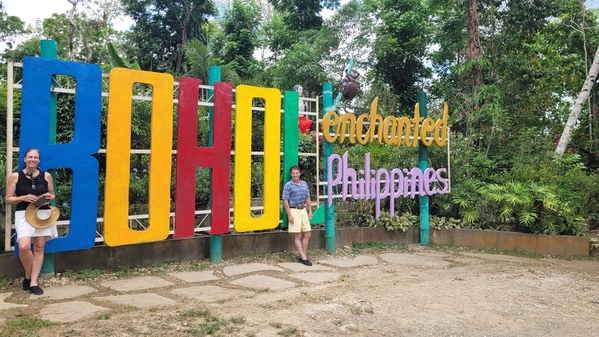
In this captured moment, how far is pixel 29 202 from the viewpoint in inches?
173

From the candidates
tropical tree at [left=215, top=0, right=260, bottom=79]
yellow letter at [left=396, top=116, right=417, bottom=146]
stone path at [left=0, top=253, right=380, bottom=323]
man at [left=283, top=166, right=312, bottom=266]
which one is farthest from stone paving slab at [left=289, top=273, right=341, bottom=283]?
tropical tree at [left=215, top=0, right=260, bottom=79]

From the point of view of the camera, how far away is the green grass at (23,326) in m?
3.22

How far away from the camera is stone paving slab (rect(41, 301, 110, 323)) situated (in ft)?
11.8

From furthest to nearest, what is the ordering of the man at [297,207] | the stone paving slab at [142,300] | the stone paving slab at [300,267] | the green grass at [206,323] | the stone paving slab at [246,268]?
the man at [297,207]
the stone paving slab at [300,267]
the stone paving slab at [246,268]
the stone paving slab at [142,300]
the green grass at [206,323]

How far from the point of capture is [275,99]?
6555 millimetres

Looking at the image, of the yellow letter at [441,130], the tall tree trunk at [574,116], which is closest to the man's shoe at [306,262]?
the yellow letter at [441,130]

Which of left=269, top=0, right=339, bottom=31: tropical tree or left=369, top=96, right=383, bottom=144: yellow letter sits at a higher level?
left=269, top=0, right=339, bottom=31: tropical tree

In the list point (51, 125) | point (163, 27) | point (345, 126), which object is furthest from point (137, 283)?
point (163, 27)

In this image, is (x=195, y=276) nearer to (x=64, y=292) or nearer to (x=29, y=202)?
(x=64, y=292)

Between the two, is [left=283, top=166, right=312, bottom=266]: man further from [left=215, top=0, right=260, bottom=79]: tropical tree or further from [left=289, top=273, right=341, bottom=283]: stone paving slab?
[left=215, top=0, right=260, bottom=79]: tropical tree

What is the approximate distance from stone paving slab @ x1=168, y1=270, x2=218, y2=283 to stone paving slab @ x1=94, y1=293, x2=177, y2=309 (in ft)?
2.38

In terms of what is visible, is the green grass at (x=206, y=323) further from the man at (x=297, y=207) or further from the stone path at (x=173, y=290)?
the man at (x=297, y=207)

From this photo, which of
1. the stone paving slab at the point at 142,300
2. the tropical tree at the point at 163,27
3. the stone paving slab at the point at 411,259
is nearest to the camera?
the stone paving slab at the point at 142,300

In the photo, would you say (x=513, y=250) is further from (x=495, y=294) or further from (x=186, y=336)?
(x=186, y=336)
